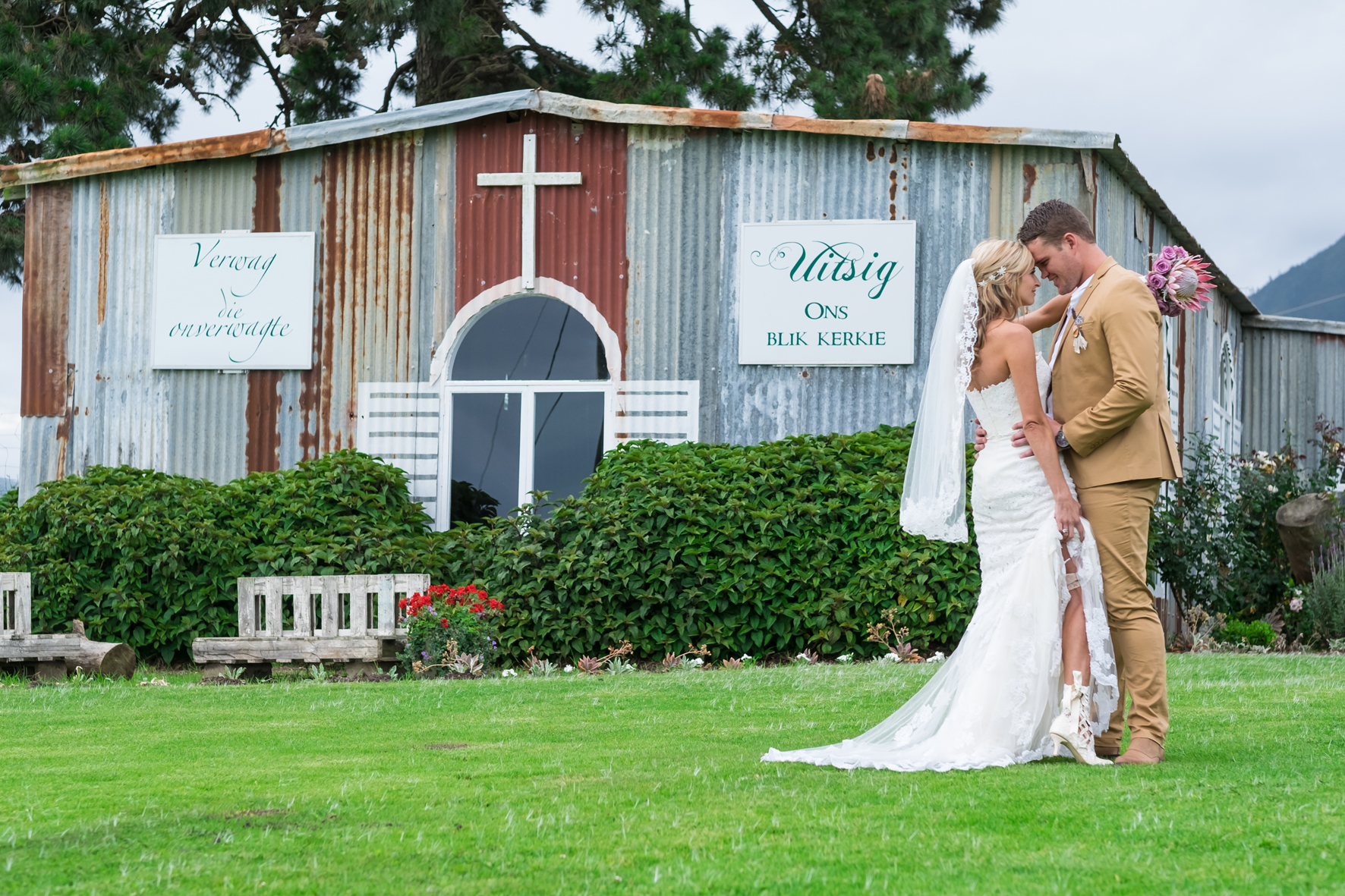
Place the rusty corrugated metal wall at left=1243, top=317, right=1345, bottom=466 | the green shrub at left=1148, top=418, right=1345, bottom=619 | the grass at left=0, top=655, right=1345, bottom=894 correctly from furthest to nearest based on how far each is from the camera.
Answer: the rusty corrugated metal wall at left=1243, top=317, right=1345, bottom=466
the green shrub at left=1148, top=418, right=1345, bottom=619
the grass at left=0, top=655, right=1345, bottom=894

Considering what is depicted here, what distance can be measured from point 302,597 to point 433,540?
5.39 feet

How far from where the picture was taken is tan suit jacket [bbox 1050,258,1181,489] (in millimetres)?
5246

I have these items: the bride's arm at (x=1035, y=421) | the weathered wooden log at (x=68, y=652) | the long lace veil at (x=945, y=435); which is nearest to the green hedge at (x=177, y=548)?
the weathered wooden log at (x=68, y=652)

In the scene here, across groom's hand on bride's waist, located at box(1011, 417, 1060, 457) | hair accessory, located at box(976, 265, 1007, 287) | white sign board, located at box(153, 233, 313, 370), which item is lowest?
groom's hand on bride's waist, located at box(1011, 417, 1060, 457)

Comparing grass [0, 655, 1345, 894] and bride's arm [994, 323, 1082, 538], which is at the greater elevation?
bride's arm [994, 323, 1082, 538]

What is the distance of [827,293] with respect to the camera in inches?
508

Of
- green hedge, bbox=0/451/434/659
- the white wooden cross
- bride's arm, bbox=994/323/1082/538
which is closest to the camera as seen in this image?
bride's arm, bbox=994/323/1082/538

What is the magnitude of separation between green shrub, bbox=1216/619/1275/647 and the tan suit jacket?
802cm

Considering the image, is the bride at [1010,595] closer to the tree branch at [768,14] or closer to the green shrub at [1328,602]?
the green shrub at [1328,602]

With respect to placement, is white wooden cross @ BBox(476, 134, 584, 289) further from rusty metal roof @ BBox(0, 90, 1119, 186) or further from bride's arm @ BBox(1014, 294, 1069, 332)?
bride's arm @ BBox(1014, 294, 1069, 332)

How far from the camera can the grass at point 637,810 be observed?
3.35 meters

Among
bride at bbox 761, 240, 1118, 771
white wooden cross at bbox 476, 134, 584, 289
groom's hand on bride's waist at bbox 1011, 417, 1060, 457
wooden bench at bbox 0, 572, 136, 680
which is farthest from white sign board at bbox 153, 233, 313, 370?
groom's hand on bride's waist at bbox 1011, 417, 1060, 457

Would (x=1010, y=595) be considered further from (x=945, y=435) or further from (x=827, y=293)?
(x=827, y=293)

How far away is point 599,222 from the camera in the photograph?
13430mm
